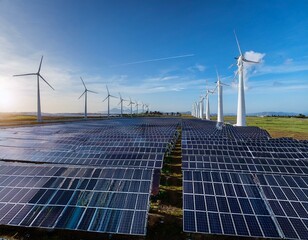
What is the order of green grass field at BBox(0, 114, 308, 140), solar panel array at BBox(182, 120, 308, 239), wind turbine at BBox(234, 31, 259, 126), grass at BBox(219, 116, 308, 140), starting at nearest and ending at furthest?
1. solar panel array at BBox(182, 120, 308, 239)
2. wind turbine at BBox(234, 31, 259, 126)
3. grass at BBox(219, 116, 308, 140)
4. green grass field at BBox(0, 114, 308, 140)

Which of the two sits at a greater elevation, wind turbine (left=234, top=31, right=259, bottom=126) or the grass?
wind turbine (left=234, top=31, right=259, bottom=126)

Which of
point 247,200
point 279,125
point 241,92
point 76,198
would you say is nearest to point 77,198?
point 76,198

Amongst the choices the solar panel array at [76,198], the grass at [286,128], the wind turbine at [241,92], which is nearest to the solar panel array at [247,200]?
the solar panel array at [76,198]

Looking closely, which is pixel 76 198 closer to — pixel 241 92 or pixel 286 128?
pixel 241 92

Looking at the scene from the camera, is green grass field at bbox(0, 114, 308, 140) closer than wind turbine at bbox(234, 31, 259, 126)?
No

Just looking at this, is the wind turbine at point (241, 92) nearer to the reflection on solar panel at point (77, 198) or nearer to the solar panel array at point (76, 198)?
the solar panel array at point (76, 198)

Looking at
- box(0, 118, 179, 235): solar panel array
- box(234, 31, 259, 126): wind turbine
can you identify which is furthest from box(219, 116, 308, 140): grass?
box(0, 118, 179, 235): solar panel array

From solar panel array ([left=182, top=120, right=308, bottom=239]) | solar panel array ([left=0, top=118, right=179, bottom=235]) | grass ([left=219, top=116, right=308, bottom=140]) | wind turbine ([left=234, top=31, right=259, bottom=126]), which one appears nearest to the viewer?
solar panel array ([left=182, top=120, right=308, bottom=239])

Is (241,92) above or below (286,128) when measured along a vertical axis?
above

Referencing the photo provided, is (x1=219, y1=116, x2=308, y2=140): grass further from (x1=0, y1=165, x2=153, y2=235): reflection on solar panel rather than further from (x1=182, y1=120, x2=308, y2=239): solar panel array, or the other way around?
(x1=0, y1=165, x2=153, y2=235): reflection on solar panel
